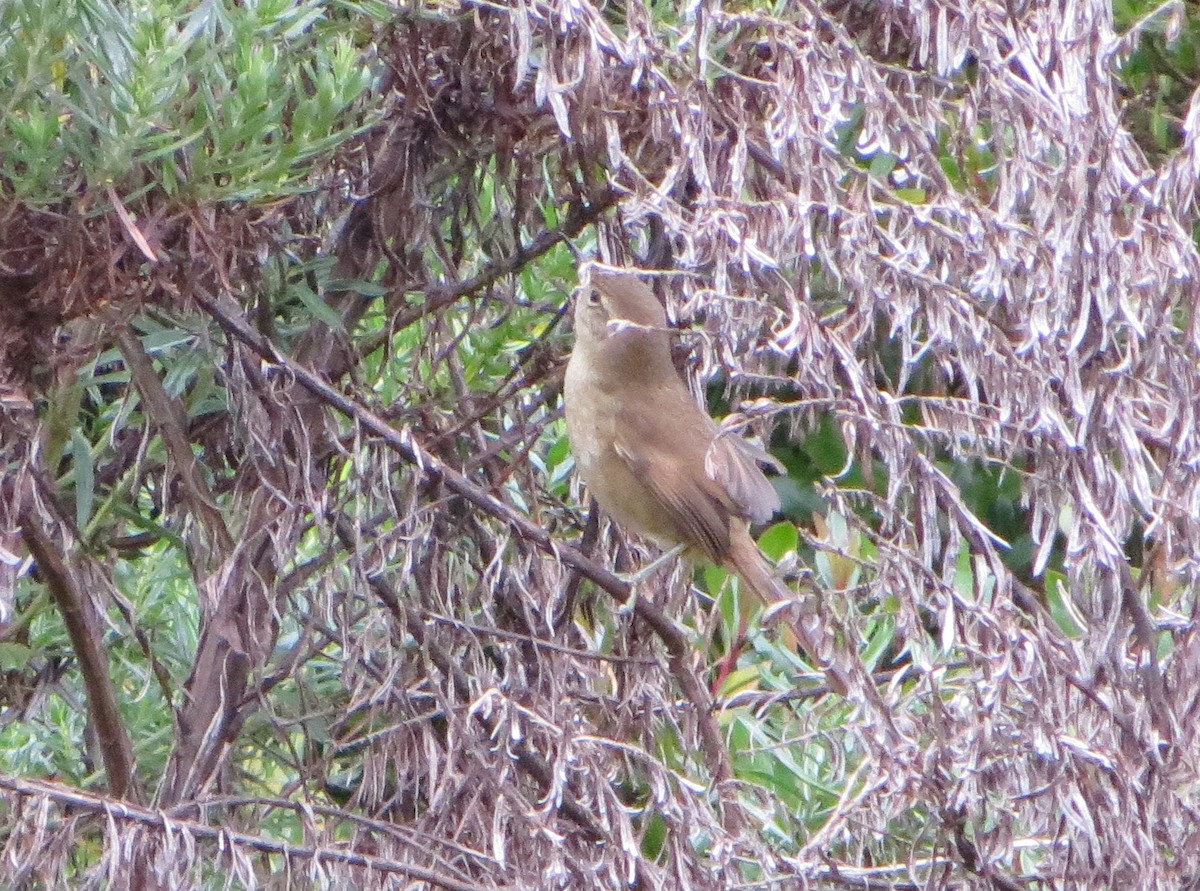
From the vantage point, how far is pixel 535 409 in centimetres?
352

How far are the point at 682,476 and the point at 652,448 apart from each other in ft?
0.34

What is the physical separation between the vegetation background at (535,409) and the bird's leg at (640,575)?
50mm

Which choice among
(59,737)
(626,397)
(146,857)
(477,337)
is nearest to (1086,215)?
(477,337)

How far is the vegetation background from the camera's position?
2.58 metres

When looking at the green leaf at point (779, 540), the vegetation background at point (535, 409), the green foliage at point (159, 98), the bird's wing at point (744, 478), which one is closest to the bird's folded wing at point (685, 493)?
the bird's wing at point (744, 478)

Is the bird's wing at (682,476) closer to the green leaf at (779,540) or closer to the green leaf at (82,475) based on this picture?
the green leaf at (779,540)

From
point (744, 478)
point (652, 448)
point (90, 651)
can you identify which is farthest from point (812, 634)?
point (652, 448)

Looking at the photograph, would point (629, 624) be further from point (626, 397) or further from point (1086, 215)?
point (1086, 215)

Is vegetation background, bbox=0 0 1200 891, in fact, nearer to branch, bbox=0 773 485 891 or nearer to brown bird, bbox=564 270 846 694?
branch, bbox=0 773 485 891

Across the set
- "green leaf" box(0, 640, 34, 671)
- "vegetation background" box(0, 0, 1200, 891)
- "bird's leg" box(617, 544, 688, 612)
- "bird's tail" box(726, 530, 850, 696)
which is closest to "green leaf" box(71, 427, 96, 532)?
"vegetation background" box(0, 0, 1200, 891)

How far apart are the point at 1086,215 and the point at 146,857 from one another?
6.04ft

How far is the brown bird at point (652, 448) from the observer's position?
138 inches

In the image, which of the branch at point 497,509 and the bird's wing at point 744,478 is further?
the bird's wing at point 744,478

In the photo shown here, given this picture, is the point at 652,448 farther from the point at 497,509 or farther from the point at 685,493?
the point at 497,509
